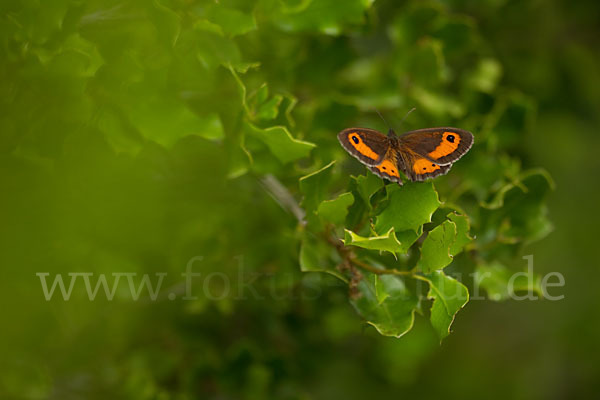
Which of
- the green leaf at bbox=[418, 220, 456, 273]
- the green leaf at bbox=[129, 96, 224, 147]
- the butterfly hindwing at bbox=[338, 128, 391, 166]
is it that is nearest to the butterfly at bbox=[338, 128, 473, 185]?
the butterfly hindwing at bbox=[338, 128, 391, 166]

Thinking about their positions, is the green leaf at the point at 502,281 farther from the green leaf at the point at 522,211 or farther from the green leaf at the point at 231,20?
the green leaf at the point at 231,20

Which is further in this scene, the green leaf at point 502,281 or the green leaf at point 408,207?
the green leaf at point 502,281

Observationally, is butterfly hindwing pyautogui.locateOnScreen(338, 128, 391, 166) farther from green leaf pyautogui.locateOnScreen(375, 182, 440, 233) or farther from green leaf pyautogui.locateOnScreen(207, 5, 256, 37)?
green leaf pyautogui.locateOnScreen(207, 5, 256, 37)

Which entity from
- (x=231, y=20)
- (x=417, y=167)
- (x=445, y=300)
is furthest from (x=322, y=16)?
(x=445, y=300)

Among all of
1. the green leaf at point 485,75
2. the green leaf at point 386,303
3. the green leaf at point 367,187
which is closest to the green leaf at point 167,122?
the green leaf at point 367,187

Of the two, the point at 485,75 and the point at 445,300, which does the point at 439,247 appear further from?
the point at 485,75
